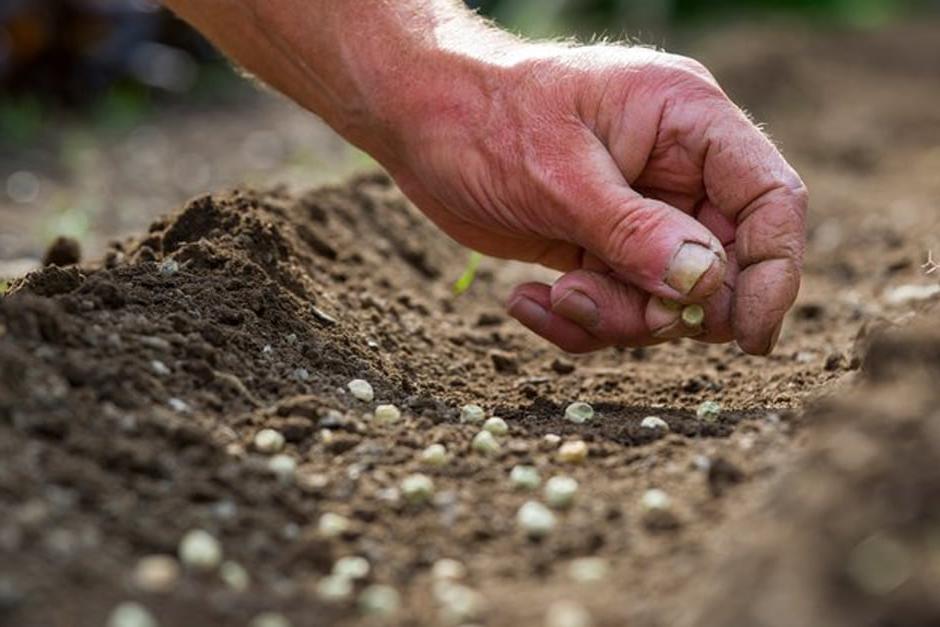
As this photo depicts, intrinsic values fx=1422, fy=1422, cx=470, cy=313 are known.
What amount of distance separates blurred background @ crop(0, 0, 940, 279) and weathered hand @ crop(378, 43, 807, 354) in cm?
157

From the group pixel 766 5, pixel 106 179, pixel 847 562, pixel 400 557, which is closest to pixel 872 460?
pixel 847 562

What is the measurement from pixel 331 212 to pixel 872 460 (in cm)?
203

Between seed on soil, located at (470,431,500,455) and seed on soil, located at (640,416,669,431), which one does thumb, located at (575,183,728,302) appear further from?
seed on soil, located at (470,431,500,455)

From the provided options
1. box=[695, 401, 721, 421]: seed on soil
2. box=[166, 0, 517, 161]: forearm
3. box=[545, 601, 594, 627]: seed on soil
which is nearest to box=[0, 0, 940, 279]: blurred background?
box=[166, 0, 517, 161]: forearm

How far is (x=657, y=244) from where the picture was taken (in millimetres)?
2389

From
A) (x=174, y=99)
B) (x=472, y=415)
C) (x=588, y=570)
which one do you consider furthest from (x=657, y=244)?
(x=174, y=99)

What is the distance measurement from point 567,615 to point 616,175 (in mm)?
1055

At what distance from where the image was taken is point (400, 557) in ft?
6.01

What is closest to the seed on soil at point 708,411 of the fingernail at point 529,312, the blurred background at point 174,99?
the fingernail at point 529,312

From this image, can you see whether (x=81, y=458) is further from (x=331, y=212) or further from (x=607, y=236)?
(x=331, y=212)

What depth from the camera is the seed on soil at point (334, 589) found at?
5.63ft

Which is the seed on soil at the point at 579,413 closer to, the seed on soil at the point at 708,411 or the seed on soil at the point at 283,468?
the seed on soil at the point at 708,411

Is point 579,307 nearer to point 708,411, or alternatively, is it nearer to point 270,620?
point 708,411

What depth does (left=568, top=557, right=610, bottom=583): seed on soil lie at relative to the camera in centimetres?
172
